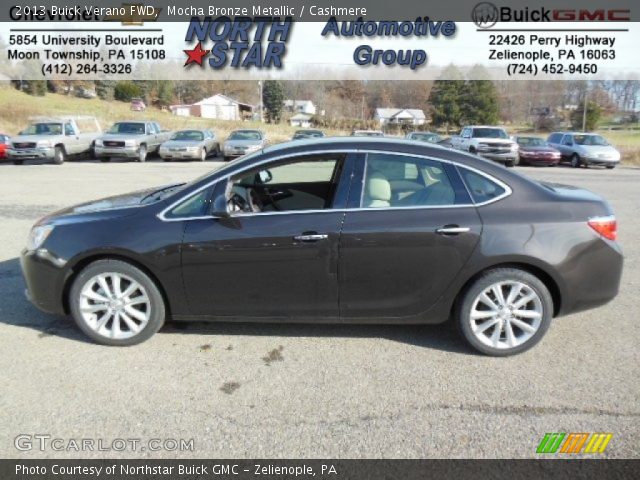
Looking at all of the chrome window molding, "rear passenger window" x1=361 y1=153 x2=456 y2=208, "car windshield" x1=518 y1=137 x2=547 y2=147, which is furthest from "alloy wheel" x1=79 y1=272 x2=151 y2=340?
"car windshield" x1=518 y1=137 x2=547 y2=147

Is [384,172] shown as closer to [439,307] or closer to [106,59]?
[439,307]

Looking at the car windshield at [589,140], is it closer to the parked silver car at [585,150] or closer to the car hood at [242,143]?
the parked silver car at [585,150]

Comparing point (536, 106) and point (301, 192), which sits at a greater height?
point (536, 106)

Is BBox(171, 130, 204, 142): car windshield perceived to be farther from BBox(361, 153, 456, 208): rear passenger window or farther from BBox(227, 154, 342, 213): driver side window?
BBox(361, 153, 456, 208): rear passenger window

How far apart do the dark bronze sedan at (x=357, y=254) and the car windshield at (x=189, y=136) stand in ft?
61.6

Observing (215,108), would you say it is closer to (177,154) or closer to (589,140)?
(177,154)

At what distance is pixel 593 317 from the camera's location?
4199mm

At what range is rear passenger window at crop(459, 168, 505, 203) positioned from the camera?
3.50m

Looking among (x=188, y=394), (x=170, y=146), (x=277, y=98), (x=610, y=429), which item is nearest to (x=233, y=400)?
(x=188, y=394)

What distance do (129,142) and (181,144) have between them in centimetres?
215

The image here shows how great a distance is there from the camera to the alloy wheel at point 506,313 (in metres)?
3.49

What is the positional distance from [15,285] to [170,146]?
16.7 m

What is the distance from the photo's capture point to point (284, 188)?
4.73 meters

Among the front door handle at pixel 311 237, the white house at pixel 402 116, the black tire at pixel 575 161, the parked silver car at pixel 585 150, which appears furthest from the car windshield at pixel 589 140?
the white house at pixel 402 116
